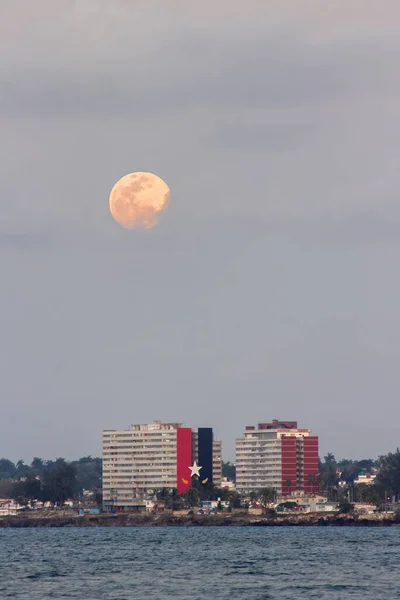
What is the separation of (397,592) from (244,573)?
24447 mm

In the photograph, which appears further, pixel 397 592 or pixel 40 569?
pixel 40 569

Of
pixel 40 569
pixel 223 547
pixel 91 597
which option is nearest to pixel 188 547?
pixel 223 547

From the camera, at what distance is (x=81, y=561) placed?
151 m

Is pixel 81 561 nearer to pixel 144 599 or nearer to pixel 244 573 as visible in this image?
pixel 244 573

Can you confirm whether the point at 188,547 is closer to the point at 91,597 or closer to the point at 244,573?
the point at 244,573

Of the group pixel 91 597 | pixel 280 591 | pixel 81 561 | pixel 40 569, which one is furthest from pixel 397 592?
pixel 81 561

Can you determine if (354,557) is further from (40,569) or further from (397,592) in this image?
(397,592)

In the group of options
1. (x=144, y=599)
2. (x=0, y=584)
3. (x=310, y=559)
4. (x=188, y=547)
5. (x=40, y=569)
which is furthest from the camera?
(x=188, y=547)

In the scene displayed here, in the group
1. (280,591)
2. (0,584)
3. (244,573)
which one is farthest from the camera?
(244,573)

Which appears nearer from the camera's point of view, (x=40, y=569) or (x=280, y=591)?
(x=280, y=591)

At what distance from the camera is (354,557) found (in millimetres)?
152875

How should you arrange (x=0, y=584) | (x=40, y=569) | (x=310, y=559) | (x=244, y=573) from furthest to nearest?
(x=310, y=559) → (x=40, y=569) → (x=244, y=573) → (x=0, y=584)

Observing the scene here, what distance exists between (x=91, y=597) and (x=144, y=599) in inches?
163

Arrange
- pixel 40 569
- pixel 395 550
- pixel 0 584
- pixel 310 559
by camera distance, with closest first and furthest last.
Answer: pixel 0 584
pixel 40 569
pixel 310 559
pixel 395 550
